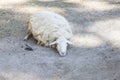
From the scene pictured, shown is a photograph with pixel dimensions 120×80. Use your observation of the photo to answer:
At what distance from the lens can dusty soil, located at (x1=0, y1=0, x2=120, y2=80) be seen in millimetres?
Result: 5340

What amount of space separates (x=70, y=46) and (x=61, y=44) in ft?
0.90

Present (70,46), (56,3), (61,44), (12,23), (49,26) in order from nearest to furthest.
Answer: (61,44)
(70,46)
(49,26)
(12,23)
(56,3)

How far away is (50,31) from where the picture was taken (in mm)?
6562


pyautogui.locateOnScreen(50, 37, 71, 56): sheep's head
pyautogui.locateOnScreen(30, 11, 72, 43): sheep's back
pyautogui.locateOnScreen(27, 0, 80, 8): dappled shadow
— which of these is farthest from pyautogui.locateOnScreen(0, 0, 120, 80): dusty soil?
pyautogui.locateOnScreen(30, 11, 72, 43): sheep's back

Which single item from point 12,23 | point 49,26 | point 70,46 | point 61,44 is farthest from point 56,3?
point 61,44

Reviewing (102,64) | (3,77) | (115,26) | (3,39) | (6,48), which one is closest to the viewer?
(3,77)

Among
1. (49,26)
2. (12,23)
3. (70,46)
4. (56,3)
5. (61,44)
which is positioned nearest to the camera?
(61,44)

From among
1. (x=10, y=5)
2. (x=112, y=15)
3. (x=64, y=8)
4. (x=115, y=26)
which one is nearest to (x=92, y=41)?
(x=115, y=26)

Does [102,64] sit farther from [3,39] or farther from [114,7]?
[114,7]

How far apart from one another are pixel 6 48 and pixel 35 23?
0.87 meters

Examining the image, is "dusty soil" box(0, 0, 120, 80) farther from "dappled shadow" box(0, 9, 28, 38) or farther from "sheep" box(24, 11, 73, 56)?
"sheep" box(24, 11, 73, 56)

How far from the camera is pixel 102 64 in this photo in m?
5.57

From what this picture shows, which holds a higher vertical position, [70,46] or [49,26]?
[49,26]

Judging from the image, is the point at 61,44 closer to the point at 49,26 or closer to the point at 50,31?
the point at 50,31
